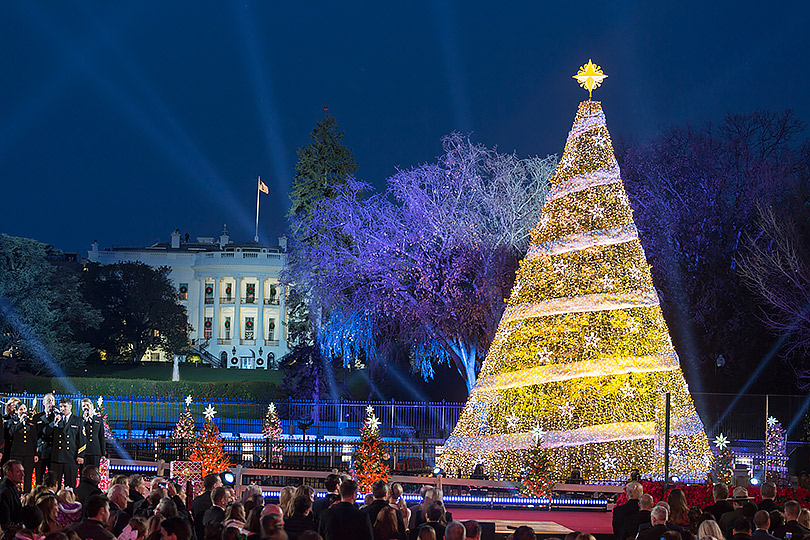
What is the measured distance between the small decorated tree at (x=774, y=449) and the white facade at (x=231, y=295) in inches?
3222

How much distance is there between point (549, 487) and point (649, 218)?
25602mm

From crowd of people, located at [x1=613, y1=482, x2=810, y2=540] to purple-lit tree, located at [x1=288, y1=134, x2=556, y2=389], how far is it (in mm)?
28399

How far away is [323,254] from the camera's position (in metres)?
44.8

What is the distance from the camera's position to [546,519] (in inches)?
711

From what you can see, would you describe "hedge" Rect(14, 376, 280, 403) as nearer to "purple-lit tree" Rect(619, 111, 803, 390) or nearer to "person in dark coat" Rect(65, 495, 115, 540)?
"purple-lit tree" Rect(619, 111, 803, 390)

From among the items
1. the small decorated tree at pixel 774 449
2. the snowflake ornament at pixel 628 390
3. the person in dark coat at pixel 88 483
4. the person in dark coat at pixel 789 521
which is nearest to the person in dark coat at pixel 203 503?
the person in dark coat at pixel 88 483

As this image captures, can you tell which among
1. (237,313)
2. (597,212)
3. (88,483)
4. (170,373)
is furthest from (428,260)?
(237,313)

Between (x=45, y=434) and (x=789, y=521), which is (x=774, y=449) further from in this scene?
(x=45, y=434)

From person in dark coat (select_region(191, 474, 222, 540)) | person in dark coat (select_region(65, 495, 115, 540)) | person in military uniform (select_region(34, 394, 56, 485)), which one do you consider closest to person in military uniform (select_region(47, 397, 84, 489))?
person in military uniform (select_region(34, 394, 56, 485))

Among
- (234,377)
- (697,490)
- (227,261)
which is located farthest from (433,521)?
(227,261)

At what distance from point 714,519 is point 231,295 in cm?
10525

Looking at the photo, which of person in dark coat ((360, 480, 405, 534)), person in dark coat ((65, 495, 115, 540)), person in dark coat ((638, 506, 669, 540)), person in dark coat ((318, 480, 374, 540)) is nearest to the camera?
person in dark coat ((65, 495, 115, 540))

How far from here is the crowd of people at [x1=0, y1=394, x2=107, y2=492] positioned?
18.1 meters

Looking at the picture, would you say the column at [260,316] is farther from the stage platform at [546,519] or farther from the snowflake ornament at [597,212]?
the stage platform at [546,519]
